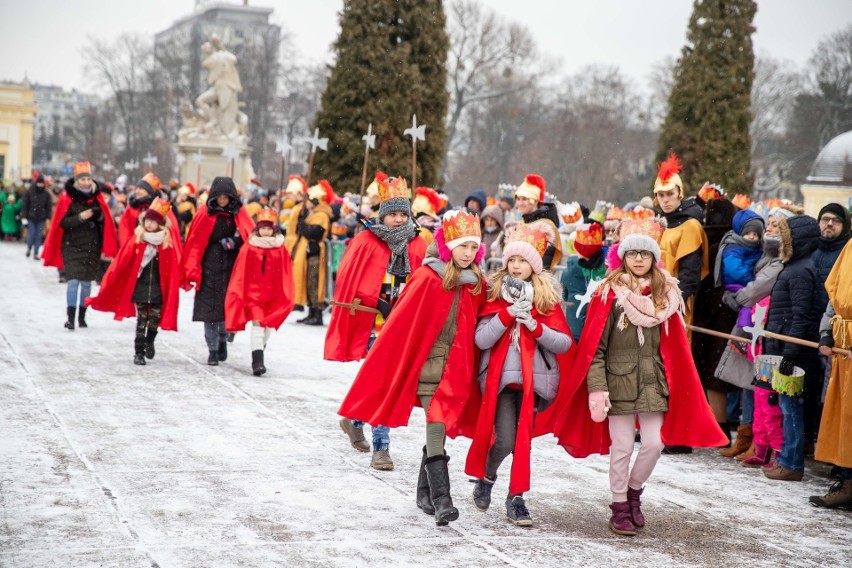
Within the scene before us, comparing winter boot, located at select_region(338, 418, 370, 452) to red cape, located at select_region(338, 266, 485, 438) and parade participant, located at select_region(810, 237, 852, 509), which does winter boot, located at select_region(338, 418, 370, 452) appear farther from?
parade participant, located at select_region(810, 237, 852, 509)

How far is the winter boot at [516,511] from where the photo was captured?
6703mm

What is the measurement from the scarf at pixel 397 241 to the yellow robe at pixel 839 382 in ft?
9.35

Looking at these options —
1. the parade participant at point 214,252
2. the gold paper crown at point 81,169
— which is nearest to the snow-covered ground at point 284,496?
the parade participant at point 214,252

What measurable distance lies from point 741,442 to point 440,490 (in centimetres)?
369

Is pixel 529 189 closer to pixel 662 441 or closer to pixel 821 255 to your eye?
pixel 821 255

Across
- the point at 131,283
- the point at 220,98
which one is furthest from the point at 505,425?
the point at 220,98

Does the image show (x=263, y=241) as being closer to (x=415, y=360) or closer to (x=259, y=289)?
(x=259, y=289)

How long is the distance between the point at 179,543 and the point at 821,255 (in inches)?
200

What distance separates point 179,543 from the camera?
595 cm

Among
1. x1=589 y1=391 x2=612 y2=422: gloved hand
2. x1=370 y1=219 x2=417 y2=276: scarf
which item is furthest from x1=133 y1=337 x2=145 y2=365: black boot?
x1=589 y1=391 x2=612 y2=422: gloved hand

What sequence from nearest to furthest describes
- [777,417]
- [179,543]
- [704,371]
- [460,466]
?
[179,543] < [460,466] < [777,417] < [704,371]

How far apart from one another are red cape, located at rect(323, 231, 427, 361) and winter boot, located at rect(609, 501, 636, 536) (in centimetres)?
239

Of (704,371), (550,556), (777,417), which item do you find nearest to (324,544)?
(550,556)

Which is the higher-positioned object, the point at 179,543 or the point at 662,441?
the point at 662,441
